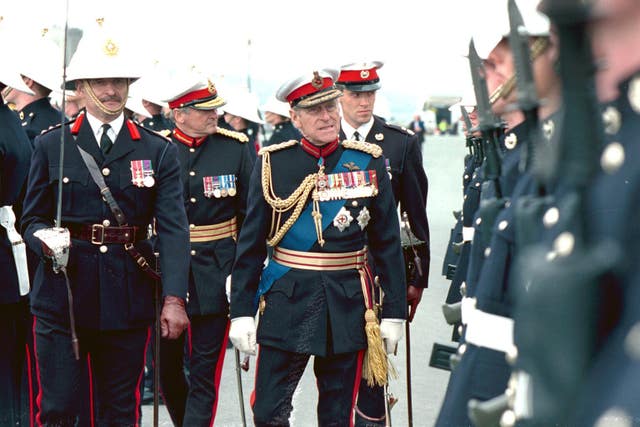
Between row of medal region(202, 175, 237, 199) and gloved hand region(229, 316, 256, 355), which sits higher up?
row of medal region(202, 175, 237, 199)

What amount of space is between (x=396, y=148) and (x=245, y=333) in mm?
1874

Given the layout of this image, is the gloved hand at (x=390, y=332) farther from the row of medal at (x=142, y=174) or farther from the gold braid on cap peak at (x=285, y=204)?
the row of medal at (x=142, y=174)

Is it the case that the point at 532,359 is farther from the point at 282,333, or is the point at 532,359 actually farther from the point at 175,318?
the point at 175,318

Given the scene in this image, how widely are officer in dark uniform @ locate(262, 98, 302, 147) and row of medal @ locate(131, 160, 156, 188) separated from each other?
8699 mm

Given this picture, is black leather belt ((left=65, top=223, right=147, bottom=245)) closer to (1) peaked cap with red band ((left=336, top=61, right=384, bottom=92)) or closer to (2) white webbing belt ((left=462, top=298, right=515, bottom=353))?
(1) peaked cap with red band ((left=336, top=61, right=384, bottom=92))

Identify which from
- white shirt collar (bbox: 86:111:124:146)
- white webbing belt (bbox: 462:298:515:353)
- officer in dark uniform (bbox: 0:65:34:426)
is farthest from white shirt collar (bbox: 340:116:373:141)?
white webbing belt (bbox: 462:298:515:353)

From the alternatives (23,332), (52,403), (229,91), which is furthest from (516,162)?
(229,91)

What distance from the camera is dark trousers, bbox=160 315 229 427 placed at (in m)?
6.02

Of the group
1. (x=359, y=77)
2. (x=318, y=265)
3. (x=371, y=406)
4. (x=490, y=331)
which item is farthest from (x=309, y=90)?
(x=490, y=331)

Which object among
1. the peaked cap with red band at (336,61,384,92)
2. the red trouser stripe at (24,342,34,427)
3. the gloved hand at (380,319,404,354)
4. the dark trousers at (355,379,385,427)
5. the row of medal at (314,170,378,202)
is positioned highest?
the peaked cap with red band at (336,61,384,92)

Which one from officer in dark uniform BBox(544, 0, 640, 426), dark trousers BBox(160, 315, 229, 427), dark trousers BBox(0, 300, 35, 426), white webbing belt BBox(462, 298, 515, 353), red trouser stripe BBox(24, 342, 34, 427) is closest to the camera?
officer in dark uniform BBox(544, 0, 640, 426)

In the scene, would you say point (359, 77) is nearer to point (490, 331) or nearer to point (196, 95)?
point (196, 95)

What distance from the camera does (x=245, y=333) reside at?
4.86 m

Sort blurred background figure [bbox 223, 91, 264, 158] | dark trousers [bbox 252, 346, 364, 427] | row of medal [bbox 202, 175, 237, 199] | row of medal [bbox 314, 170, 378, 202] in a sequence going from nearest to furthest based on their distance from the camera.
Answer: dark trousers [bbox 252, 346, 364, 427]
row of medal [bbox 314, 170, 378, 202]
row of medal [bbox 202, 175, 237, 199]
blurred background figure [bbox 223, 91, 264, 158]
